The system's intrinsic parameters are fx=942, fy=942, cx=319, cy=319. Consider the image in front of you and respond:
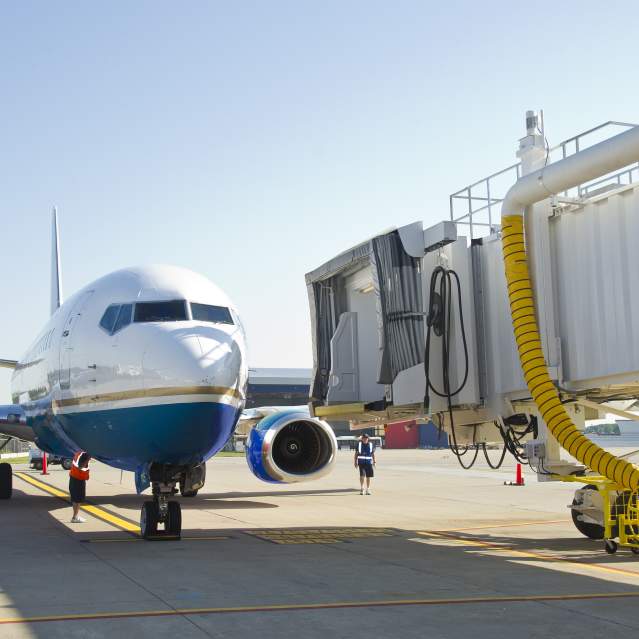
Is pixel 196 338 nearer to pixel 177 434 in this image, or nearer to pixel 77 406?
pixel 177 434

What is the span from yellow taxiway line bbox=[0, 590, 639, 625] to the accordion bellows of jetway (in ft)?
9.58

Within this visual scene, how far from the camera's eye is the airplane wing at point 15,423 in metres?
20.0

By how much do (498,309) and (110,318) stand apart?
5477 mm

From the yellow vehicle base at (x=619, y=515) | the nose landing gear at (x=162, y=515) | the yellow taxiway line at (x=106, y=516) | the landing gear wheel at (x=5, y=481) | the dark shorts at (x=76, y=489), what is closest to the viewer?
the yellow vehicle base at (x=619, y=515)

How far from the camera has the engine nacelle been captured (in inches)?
620

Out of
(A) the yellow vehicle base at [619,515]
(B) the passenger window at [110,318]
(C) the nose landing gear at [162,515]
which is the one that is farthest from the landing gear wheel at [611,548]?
(B) the passenger window at [110,318]

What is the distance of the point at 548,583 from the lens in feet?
30.1

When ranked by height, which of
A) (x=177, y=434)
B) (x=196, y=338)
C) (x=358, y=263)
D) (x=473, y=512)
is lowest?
(x=473, y=512)

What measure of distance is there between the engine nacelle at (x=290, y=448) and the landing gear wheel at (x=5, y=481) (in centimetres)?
845

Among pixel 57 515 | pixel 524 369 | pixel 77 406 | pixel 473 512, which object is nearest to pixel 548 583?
pixel 524 369

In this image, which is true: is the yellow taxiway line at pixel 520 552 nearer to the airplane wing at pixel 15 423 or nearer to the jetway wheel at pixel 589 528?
the jetway wheel at pixel 589 528

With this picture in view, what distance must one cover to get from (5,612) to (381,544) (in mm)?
6283

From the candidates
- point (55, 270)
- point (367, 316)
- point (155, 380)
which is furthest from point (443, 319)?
point (55, 270)

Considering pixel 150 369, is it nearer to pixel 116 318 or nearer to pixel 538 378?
pixel 116 318
